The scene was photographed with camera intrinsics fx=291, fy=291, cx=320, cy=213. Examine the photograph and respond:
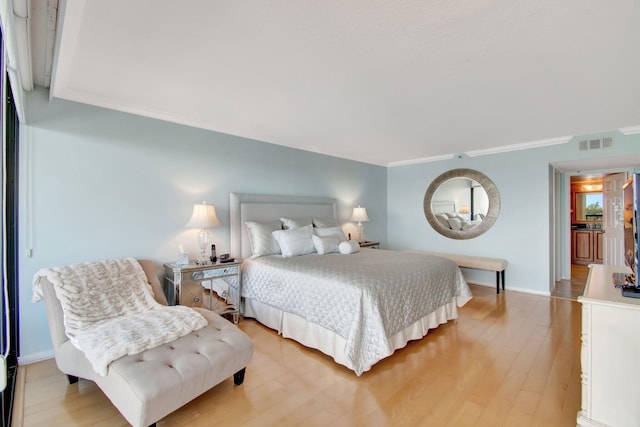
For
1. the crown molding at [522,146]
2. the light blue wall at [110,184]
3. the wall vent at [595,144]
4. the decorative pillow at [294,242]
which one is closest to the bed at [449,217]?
the crown molding at [522,146]

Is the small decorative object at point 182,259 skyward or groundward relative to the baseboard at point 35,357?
skyward

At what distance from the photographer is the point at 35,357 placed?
2447mm

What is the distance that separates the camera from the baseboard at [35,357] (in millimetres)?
2396

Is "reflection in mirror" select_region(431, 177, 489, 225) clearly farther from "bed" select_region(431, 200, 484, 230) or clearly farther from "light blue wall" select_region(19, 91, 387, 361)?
"light blue wall" select_region(19, 91, 387, 361)

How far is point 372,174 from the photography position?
596cm

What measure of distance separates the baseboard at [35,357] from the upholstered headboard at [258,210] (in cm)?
184

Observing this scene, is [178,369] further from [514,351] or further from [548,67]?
[548,67]

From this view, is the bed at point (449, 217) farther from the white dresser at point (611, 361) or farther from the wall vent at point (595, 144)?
the white dresser at point (611, 361)

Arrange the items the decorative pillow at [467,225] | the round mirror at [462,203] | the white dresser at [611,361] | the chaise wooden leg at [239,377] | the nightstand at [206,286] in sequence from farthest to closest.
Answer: the decorative pillow at [467,225] < the round mirror at [462,203] < the nightstand at [206,286] < the chaise wooden leg at [239,377] < the white dresser at [611,361]

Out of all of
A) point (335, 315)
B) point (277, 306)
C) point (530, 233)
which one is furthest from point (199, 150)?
point (530, 233)

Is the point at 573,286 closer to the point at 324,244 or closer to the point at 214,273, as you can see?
the point at 324,244

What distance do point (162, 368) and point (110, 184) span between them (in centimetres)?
202

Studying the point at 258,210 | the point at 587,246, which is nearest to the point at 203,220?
the point at 258,210

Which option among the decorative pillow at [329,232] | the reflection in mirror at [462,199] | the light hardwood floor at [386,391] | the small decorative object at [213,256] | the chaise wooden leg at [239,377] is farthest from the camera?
the reflection in mirror at [462,199]
